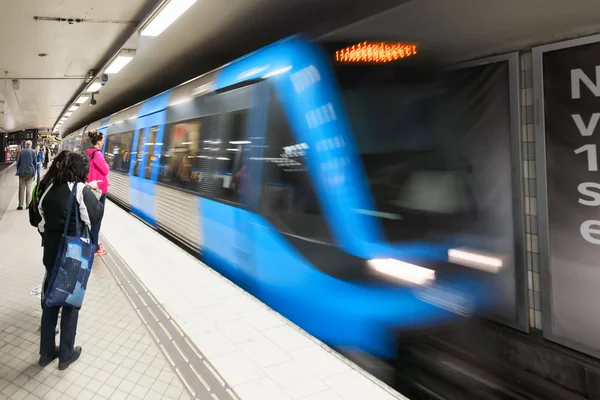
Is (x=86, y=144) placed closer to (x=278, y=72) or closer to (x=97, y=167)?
(x=97, y=167)

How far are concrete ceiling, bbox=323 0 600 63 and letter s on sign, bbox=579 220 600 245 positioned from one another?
1.45 m

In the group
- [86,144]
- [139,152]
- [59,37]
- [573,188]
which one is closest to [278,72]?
[573,188]

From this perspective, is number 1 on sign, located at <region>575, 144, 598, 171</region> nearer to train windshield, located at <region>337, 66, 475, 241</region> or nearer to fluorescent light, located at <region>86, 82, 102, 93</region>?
train windshield, located at <region>337, 66, 475, 241</region>

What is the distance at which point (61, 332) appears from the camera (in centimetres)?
238

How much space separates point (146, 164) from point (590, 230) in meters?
6.73

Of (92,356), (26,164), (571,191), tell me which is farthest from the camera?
(26,164)

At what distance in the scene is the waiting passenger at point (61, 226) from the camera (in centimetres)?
235

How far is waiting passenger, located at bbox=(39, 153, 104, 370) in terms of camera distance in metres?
2.35

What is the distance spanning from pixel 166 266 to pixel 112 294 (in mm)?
959

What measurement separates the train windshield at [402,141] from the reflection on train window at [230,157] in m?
1.24

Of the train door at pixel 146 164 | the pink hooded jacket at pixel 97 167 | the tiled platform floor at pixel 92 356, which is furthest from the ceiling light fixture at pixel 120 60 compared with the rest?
the tiled platform floor at pixel 92 356

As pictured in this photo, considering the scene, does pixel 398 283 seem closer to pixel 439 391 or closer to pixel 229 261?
pixel 439 391

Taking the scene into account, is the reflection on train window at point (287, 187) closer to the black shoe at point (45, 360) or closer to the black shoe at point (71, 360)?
the black shoe at point (71, 360)

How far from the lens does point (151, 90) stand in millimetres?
12164
